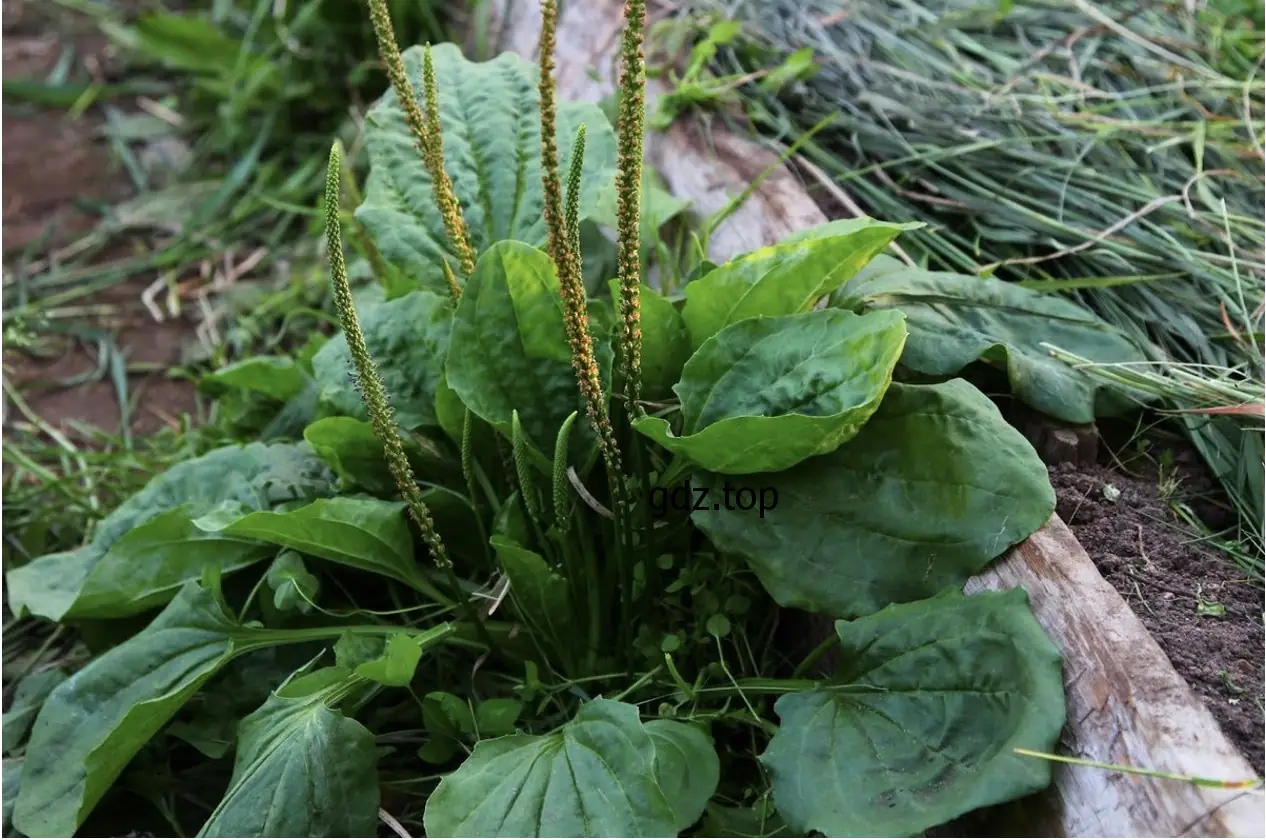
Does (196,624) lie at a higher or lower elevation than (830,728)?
higher

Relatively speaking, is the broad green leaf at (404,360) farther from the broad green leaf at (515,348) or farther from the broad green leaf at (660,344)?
the broad green leaf at (660,344)

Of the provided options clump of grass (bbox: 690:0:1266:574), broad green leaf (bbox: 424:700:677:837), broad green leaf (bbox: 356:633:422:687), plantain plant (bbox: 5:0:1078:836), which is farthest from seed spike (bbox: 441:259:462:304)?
clump of grass (bbox: 690:0:1266:574)

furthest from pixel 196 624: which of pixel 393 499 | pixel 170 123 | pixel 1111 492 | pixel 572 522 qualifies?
pixel 170 123

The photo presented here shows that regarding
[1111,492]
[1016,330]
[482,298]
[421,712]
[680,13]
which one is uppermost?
[680,13]

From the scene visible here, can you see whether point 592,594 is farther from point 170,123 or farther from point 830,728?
point 170,123

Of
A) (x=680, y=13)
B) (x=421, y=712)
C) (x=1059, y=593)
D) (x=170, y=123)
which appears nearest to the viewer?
(x=1059, y=593)

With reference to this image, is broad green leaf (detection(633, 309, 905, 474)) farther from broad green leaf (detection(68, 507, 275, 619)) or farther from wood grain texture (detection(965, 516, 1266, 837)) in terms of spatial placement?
broad green leaf (detection(68, 507, 275, 619))

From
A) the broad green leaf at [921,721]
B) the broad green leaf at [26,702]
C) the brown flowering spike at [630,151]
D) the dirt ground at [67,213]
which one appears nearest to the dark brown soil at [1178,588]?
the broad green leaf at [921,721]

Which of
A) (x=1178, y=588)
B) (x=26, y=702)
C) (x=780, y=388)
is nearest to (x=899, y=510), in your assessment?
(x=780, y=388)

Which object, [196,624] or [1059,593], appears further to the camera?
[196,624]
